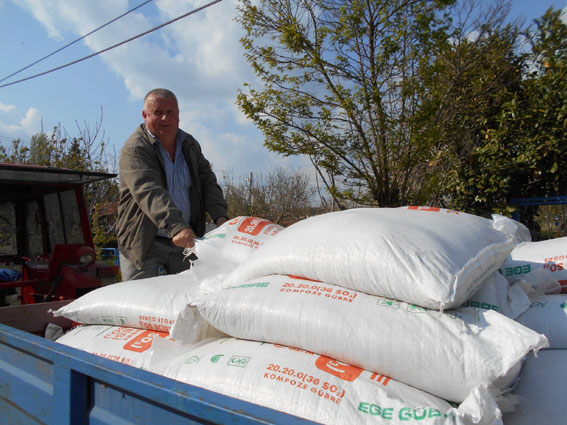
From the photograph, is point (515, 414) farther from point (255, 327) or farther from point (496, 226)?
point (496, 226)

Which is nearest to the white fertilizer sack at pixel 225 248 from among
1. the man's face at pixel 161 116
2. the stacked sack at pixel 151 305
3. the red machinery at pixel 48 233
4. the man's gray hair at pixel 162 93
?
the stacked sack at pixel 151 305

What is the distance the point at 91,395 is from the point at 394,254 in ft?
3.41

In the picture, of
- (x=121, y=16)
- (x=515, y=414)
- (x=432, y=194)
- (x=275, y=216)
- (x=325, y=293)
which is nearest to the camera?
(x=515, y=414)

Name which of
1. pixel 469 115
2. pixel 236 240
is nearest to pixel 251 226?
pixel 236 240

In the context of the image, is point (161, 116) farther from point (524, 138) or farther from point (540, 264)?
point (524, 138)

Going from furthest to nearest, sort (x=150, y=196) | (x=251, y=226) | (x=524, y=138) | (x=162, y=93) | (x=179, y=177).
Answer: (x=524, y=138)
(x=179, y=177)
(x=162, y=93)
(x=150, y=196)
(x=251, y=226)

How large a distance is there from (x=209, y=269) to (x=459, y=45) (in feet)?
16.6

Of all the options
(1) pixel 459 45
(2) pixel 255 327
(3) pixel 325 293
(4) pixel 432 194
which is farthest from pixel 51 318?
(1) pixel 459 45

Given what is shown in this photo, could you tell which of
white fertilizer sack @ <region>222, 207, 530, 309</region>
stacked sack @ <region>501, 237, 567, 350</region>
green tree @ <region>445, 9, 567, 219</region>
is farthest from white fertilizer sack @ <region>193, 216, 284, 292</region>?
green tree @ <region>445, 9, 567, 219</region>

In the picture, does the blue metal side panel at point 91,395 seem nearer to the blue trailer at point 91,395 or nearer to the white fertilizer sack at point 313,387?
the blue trailer at point 91,395

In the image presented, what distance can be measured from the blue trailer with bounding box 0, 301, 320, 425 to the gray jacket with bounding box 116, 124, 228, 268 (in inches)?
31.8

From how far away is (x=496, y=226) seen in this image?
1928 millimetres

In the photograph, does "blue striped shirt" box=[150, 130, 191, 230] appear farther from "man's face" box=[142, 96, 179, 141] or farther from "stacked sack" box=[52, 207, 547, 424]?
"stacked sack" box=[52, 207, 547, 424]

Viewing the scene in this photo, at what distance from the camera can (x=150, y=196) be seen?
2.17 metres
